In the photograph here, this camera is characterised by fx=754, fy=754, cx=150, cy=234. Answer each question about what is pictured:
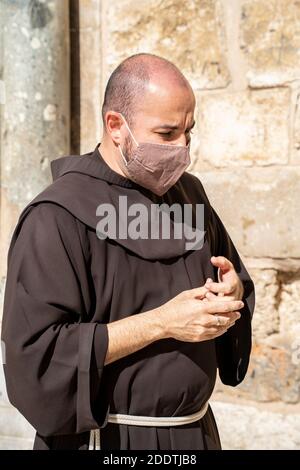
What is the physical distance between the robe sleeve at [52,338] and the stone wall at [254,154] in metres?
1.52

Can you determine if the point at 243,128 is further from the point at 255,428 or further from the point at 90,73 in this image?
the point at 255,428

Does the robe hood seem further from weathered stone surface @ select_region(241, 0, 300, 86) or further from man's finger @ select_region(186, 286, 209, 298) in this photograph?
weathered stone surface @ select_region(241, 0, 300, 86)

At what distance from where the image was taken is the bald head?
6.73 ft

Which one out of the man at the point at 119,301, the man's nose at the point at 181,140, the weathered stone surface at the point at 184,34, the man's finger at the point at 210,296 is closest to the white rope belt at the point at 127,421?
the man at the point at 119,301

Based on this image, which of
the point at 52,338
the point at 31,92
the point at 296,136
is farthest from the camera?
the point at 31,92

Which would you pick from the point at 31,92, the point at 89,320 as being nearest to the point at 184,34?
the point at 31,92

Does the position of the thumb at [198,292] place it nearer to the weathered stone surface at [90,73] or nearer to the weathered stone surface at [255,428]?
the weathered stone surface at [255,428]

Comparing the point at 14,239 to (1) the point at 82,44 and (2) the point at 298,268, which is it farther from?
(1) the point at 82,44

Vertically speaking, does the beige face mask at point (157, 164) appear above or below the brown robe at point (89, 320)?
above

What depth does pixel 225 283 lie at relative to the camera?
2.09 m

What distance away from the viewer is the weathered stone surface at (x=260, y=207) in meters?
3.25

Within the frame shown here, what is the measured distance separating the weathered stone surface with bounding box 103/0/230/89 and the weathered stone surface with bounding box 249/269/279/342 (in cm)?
87

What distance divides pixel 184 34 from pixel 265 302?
49.4 inches

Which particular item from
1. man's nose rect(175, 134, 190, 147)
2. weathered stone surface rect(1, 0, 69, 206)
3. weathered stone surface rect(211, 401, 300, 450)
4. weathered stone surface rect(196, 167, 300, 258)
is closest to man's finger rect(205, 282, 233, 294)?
man's nose rect(175, 134, 190, 147)
